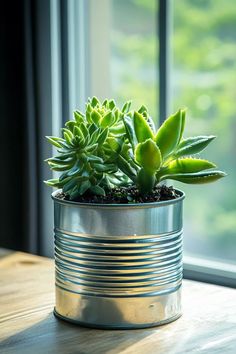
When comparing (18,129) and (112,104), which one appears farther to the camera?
(18,129)

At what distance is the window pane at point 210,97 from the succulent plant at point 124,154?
23.5ft

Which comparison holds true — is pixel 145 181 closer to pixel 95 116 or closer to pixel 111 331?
pixel 95 116

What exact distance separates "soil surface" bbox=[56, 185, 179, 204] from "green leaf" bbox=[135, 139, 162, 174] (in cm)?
5

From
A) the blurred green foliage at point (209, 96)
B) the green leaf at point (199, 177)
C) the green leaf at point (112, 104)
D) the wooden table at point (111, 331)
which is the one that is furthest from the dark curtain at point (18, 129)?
the blurred green foliage at point (209, 96)

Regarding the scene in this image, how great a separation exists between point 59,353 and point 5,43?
0.92 metres

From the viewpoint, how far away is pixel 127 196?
109cm

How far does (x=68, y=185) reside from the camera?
1.07 meters

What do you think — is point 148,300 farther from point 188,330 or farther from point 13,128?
point 13,128

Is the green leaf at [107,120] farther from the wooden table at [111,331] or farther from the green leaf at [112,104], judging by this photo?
the wooden table at [111,331]

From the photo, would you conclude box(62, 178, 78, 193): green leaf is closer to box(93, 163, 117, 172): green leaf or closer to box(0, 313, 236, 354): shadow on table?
box(93, 163, 117, 172): green leaf

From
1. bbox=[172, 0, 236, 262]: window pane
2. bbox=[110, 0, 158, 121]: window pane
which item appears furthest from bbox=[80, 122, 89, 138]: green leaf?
bbox=[172, 0, 236, 262]: window pane

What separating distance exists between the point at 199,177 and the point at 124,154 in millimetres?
127

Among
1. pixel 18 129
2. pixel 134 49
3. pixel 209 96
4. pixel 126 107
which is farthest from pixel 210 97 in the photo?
pixel 126 107

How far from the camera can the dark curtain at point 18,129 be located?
64.9 inches
